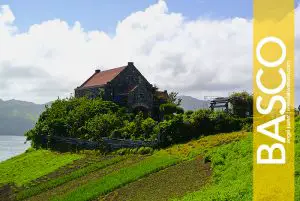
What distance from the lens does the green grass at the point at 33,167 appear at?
4978 centimetres

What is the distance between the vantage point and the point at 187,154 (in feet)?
145

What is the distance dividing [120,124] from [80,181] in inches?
995

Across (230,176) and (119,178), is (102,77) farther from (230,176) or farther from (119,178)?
(230,176)

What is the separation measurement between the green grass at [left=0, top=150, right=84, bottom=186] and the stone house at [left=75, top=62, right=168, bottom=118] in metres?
22.3

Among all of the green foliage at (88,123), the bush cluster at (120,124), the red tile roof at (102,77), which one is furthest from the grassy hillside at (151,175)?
the red tile roof at (102,77)

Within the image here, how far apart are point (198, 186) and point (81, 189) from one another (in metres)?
11.4

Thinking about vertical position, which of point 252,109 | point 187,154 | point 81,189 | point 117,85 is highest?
point 117,85

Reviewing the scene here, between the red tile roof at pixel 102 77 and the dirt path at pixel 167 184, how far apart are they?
52.9 meters

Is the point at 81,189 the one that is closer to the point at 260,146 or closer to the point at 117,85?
the point at 260,146

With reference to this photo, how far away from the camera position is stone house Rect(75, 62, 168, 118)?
279ft

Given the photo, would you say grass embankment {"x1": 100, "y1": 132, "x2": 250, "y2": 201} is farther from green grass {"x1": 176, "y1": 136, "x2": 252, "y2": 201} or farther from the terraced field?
green grass {"x1": 176, "y1": 136, "x2": 252, "y2": 201}

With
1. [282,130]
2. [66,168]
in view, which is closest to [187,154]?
[282,130]

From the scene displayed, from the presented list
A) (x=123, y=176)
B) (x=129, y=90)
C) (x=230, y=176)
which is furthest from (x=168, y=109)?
(x=230, y=176)

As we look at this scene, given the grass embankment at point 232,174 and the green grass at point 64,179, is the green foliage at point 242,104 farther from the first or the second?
the grass embankment at point 232,174
